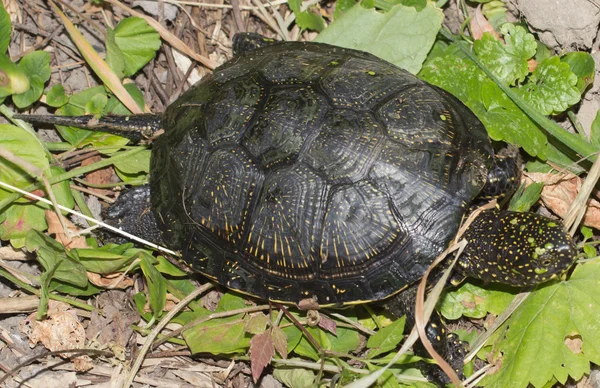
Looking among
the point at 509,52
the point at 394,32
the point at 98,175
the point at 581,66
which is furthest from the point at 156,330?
the point at 581,66

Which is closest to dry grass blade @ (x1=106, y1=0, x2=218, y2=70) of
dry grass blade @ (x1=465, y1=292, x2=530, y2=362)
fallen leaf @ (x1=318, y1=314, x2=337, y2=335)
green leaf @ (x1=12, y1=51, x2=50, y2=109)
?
green leaf @ (x1=12, y1=51, x2=50, y2=109)

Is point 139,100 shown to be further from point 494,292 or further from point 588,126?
point 588,126

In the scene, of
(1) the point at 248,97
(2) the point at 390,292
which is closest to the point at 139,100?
(1) the point at 248,97

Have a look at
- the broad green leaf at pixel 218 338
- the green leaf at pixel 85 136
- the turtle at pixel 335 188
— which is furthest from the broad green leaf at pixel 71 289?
the green leaf at pixel 85 136

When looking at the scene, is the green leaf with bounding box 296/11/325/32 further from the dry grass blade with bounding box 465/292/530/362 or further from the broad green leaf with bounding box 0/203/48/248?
the dry grass blade with bounding box 465/292/530/362

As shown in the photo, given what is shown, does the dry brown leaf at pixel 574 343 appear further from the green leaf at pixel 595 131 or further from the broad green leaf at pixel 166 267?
the broad green leaf at pixel 166 267

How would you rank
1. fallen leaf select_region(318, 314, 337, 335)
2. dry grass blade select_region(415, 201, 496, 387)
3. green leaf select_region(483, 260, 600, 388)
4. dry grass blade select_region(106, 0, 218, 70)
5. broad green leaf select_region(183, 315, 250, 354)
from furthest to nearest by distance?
dry grass blade select_region(106, 0, 218, 70)
fallen leaf select_region(318, 314, 337, 335)
broad green leaf select_region(183, 315, 250, 354)
green leaf select_region(483, 260, 600, 388)
dry grass blade select_region(415, 201, 496, 387)
